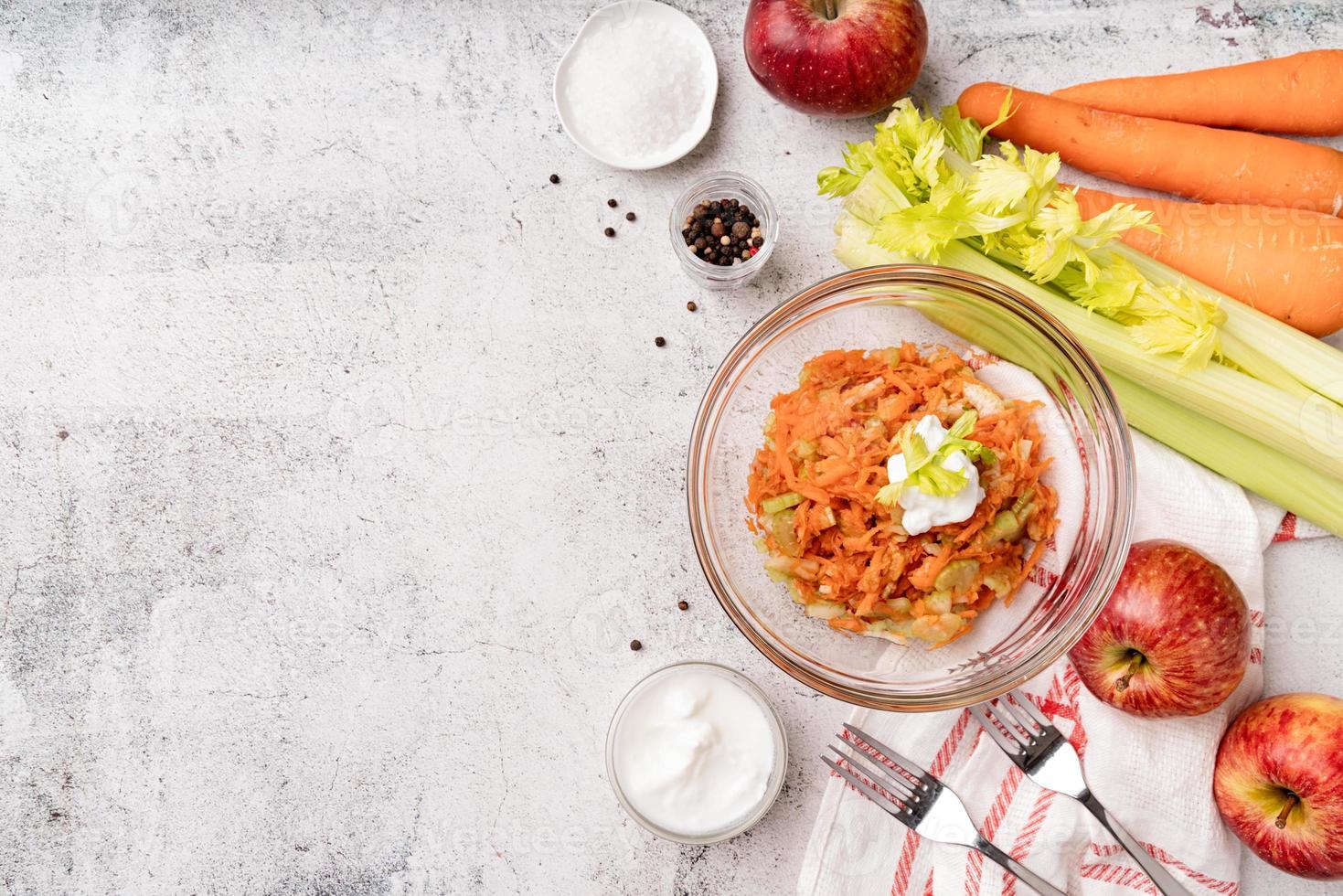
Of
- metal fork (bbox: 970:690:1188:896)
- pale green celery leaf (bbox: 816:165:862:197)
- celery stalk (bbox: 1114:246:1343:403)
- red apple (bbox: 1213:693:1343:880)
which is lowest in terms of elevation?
metal fork (bbox: 970:690:1188:896)

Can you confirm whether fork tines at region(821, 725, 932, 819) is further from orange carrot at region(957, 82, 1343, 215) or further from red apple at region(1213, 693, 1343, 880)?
orange carrot at region(957, 82, 1343, 215)

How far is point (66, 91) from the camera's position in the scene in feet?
7.48

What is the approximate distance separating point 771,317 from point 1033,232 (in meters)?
0.61

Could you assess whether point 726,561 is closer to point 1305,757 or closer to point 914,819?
point 914,819

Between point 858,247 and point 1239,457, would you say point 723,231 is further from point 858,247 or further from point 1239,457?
point 1239,457

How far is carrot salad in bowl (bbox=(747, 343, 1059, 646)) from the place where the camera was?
1701mm

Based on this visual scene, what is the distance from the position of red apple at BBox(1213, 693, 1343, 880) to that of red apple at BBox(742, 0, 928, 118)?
1581 mm

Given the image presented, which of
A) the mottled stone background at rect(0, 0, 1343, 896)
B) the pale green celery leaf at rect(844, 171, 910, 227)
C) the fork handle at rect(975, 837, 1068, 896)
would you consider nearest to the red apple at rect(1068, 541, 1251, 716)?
the fork handle at rect(975, 837, 1068, 896)

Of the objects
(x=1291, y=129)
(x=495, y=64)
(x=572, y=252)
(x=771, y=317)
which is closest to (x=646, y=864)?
(x=771, y=317)

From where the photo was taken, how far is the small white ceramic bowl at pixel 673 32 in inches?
84.0

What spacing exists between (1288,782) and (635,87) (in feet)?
6.73

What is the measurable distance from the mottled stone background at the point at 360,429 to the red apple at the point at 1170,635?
672 millimetres

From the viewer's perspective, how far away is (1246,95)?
2057mm

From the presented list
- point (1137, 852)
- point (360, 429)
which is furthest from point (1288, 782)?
point (360, 429)
